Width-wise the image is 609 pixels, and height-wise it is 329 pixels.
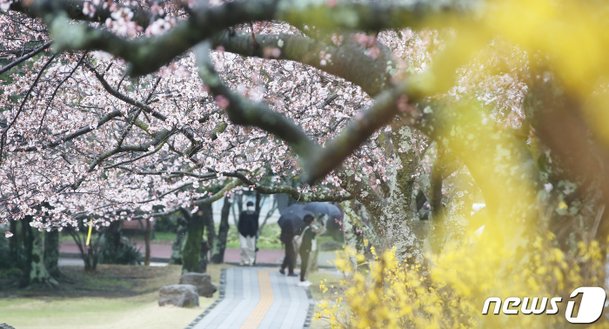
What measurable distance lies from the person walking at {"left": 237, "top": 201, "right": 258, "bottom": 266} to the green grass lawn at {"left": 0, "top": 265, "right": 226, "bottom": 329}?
1.32 metres

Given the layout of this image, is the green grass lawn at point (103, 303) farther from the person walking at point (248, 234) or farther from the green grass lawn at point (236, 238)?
the green grass lawn at point (236, 238)

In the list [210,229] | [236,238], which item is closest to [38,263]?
[210,229]

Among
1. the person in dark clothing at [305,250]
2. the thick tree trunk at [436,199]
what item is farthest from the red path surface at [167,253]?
the thick tree trunk at [436,199]

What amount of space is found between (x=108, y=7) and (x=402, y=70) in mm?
2393

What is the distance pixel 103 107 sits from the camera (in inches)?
533

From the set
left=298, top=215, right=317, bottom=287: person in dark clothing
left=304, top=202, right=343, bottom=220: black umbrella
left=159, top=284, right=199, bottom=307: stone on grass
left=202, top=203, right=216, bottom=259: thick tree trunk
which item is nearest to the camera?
left=159, top=284, right=199, bottom=307: stone on grass

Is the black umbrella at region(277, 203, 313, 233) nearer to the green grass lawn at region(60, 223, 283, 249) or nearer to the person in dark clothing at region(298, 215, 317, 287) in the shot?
the person in dark clothing at region(298, 215, 317, 287)

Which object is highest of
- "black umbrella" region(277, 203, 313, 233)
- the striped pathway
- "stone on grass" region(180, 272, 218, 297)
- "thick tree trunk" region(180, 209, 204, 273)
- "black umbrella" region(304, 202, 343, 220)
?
"black umbrella" region(304, 202, 343, 220)

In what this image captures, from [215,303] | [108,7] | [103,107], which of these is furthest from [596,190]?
[215,303]

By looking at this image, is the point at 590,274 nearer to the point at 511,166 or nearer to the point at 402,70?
the point at 511,166

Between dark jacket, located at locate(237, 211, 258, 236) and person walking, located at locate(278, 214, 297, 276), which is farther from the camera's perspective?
dark jacket, located at locate(237, 211, 258, 236)

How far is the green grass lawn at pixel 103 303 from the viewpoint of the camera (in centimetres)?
1956

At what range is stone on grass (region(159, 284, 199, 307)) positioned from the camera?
20750 mm

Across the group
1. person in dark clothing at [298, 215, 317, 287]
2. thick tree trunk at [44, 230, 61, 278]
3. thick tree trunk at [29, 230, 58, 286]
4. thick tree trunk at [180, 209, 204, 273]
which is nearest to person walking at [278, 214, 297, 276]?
person in dark clothing at [298, 215, 317, 287]
